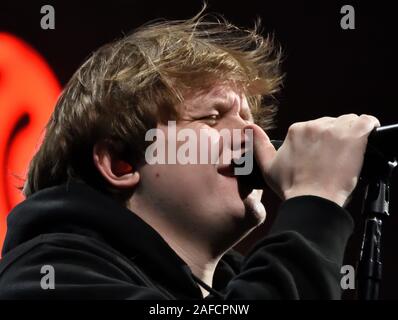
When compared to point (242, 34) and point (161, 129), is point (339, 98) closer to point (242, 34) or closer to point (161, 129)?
point (242, 34)

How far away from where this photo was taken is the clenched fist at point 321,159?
0.94m

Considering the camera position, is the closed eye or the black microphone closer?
the black microphone

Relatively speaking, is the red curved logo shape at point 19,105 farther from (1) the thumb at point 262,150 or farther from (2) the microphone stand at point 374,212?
(2) the microphone stand at point 374,212

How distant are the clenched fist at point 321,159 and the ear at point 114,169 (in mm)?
221

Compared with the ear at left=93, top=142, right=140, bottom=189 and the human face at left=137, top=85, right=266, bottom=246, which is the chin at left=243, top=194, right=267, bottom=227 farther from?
the ear at left=93, top=142, right=140, bottom=189

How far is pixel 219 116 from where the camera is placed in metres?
1.14

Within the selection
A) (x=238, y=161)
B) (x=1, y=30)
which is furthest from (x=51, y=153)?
(x=1, y=30)

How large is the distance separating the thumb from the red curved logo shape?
0.96 metres

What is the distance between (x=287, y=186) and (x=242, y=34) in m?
0.52

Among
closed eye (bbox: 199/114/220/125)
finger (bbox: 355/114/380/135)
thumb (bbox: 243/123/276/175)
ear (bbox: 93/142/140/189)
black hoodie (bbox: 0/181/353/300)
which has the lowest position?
black hoodie (bbox: 0/181/353/300)

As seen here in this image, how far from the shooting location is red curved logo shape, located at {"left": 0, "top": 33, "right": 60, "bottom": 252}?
189 cm

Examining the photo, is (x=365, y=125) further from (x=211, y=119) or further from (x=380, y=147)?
(x=211, y=119)

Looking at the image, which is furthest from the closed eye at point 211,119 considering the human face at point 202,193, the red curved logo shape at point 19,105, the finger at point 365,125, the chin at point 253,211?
the red curved logo shape at point 19,105

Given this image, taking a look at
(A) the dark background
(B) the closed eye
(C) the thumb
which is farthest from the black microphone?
(A) the dark background
